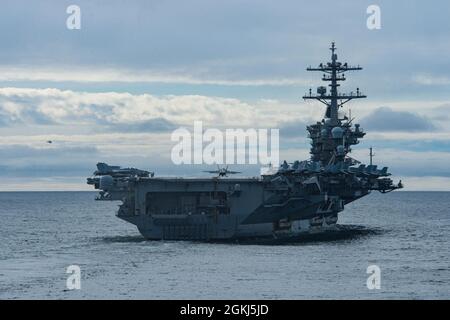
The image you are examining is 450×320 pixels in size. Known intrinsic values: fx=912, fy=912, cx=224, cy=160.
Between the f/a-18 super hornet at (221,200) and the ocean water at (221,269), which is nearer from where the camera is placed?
the ocean water at (221,269)

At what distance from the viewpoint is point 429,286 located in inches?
1379

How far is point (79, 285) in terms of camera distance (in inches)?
1344

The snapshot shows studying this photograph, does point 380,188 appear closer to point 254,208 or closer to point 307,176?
point 307,176

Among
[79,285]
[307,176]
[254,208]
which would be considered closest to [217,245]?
[254,208]

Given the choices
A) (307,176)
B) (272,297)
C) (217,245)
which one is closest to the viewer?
(272,297)

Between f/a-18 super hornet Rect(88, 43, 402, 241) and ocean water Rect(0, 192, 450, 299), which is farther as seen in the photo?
f/a-18 super hornet Rect(88, 43, 402, 241)

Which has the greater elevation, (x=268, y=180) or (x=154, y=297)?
(x=268, y=180)

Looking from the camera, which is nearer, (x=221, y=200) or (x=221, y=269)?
(x=221, y=269)

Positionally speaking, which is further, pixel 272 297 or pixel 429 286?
pixel 429 286

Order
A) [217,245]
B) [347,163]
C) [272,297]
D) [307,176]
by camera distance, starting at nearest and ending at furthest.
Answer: [272,297] → [217,245] → [307,176] → [347,163]

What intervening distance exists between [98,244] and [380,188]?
66.0 ft

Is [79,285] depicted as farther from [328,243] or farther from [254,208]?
[328,243]

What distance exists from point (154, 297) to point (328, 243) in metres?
23.0

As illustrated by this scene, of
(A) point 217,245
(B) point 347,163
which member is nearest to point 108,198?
(A) point 217,245
